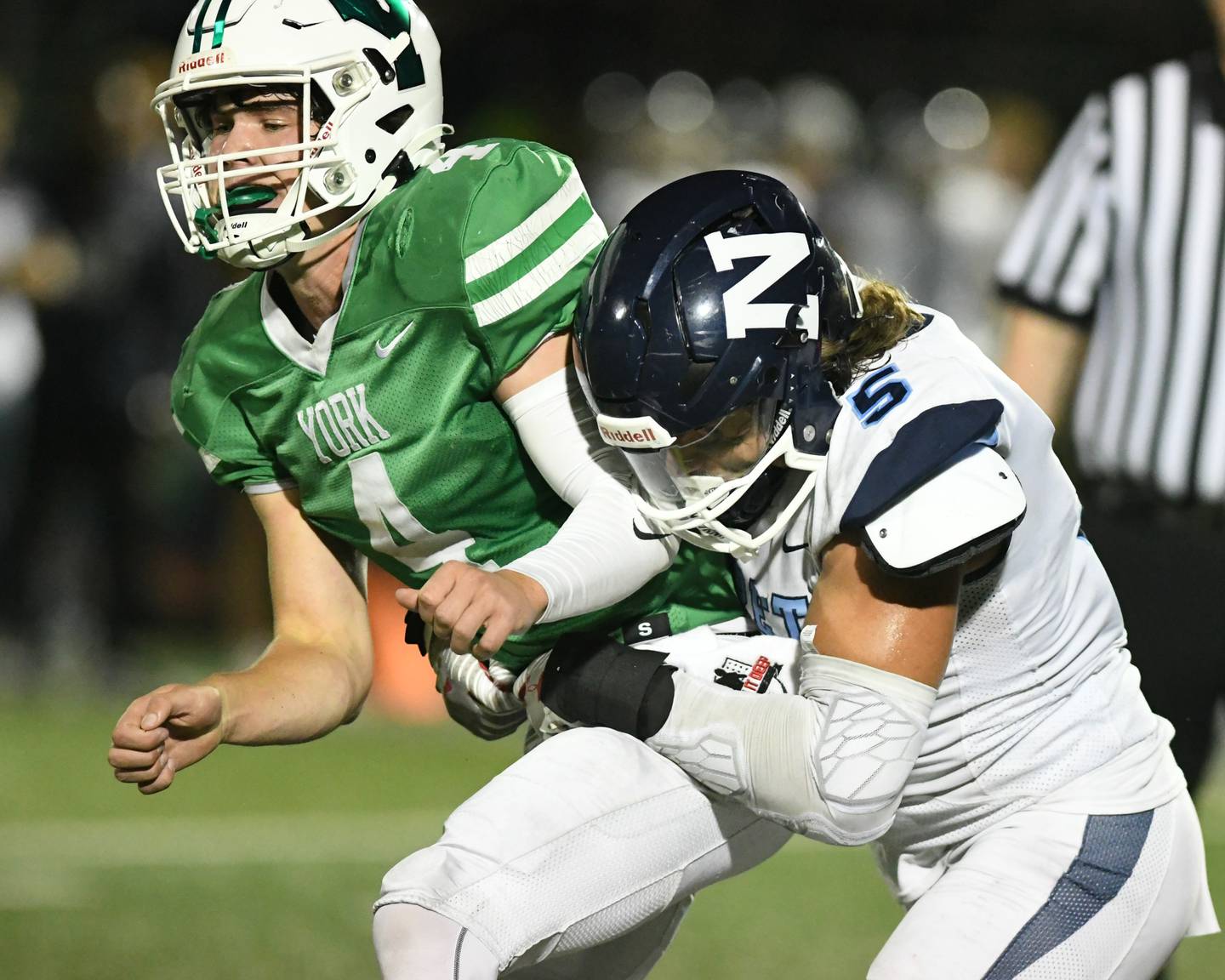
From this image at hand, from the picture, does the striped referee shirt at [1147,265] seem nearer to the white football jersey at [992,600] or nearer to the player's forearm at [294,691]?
the white football jersey at [992,600]

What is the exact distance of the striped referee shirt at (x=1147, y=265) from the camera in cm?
369

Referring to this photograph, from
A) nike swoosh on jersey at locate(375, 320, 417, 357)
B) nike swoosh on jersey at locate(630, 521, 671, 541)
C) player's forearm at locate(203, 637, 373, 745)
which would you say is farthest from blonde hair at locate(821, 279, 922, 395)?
player's forearm at locate(203, 637, 373, 745)

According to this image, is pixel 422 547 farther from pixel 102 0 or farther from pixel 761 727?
pixel 102 0

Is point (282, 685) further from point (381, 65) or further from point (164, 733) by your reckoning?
point (381, 65)

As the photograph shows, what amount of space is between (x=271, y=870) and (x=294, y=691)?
2.34m

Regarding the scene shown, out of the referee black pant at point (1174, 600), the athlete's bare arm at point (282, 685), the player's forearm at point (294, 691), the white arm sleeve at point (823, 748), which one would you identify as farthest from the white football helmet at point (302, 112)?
the referee black pant at point (1174, 600)

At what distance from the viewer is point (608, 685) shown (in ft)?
8.01

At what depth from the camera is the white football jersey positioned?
2137 mm

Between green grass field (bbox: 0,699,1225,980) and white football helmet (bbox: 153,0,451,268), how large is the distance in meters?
1.93

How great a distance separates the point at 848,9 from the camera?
9.67 m

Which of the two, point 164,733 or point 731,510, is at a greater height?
point 731,510

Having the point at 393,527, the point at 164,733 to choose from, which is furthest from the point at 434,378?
the point at 164,733

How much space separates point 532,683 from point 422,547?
300 millimetres

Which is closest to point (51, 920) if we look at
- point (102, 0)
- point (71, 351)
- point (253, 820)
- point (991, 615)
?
point (253, 820)
